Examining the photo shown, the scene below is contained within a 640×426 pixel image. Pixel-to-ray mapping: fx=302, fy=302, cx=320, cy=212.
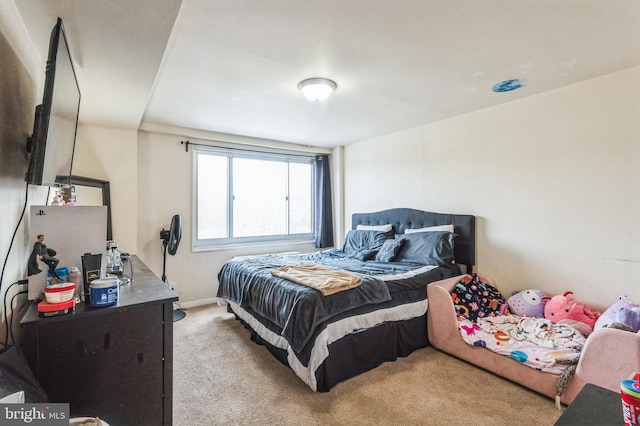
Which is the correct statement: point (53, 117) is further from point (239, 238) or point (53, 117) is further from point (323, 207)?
point (323, 207)

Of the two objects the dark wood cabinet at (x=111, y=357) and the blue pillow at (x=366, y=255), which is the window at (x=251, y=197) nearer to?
the blue pillow at (x=366, y=255)

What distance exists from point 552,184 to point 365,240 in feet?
7.03

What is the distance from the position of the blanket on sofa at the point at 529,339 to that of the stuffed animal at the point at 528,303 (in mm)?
88

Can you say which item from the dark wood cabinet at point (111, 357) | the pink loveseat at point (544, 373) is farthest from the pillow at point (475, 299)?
the dark wood cabinet at point (111, 357)

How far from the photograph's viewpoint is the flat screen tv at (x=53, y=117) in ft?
4.05

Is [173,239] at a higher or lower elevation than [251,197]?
lower

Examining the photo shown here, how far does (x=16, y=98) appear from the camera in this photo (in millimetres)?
1361

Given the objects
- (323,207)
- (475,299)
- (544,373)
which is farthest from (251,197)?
(544,373)

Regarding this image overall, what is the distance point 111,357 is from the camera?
4.17 feet

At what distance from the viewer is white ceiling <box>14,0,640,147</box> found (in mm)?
1602

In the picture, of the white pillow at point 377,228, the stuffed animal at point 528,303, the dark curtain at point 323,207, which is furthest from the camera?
the dark curtain at point 323,207

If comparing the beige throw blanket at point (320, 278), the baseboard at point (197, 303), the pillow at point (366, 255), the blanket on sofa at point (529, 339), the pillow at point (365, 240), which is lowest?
the baseboard at point (197, 303)

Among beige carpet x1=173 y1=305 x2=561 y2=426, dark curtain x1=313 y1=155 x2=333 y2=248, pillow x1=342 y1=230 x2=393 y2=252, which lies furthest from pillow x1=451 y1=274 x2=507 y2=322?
dark curtain x1=313 y1=155 x2=333 y2=248

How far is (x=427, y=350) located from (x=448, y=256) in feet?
3.25
